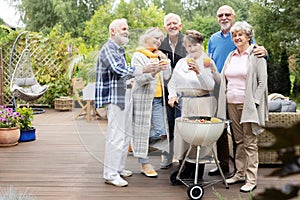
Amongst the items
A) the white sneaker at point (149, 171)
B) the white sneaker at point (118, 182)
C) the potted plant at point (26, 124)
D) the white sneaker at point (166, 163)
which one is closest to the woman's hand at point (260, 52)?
the white sneaker at point (166, 163)

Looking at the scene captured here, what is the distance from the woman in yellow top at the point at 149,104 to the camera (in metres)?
3.12

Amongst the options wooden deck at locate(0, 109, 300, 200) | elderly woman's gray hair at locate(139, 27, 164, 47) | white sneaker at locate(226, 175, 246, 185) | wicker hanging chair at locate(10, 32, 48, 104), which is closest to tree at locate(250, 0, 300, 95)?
wicker hanging chair at locate(10, 32, 48, 104)

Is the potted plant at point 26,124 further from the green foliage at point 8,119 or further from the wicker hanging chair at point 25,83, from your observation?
the wicker hanging chair at point 25,83

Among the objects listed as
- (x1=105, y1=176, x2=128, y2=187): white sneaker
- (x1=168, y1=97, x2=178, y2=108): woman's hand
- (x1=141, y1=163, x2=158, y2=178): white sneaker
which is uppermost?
(x1=168, y1=97, x2=178, y2=108): woman's hand

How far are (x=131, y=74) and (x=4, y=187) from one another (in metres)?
1.36

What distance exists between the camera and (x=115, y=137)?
3.52m

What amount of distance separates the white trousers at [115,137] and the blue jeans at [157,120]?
0.66 ft

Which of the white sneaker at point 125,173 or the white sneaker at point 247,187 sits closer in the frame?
the white sneaker at point 247,187

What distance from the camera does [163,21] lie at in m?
3.48

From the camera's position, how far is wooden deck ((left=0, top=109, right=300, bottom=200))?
3.31m

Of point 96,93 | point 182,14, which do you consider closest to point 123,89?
point 96,93

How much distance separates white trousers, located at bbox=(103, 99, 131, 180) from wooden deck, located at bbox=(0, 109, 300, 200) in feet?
0.27

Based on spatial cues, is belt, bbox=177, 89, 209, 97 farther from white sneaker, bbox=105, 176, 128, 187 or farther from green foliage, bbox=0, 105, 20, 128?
green foliage, bbox=0, 105, 20, 128

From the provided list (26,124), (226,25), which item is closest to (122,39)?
(226,25)
